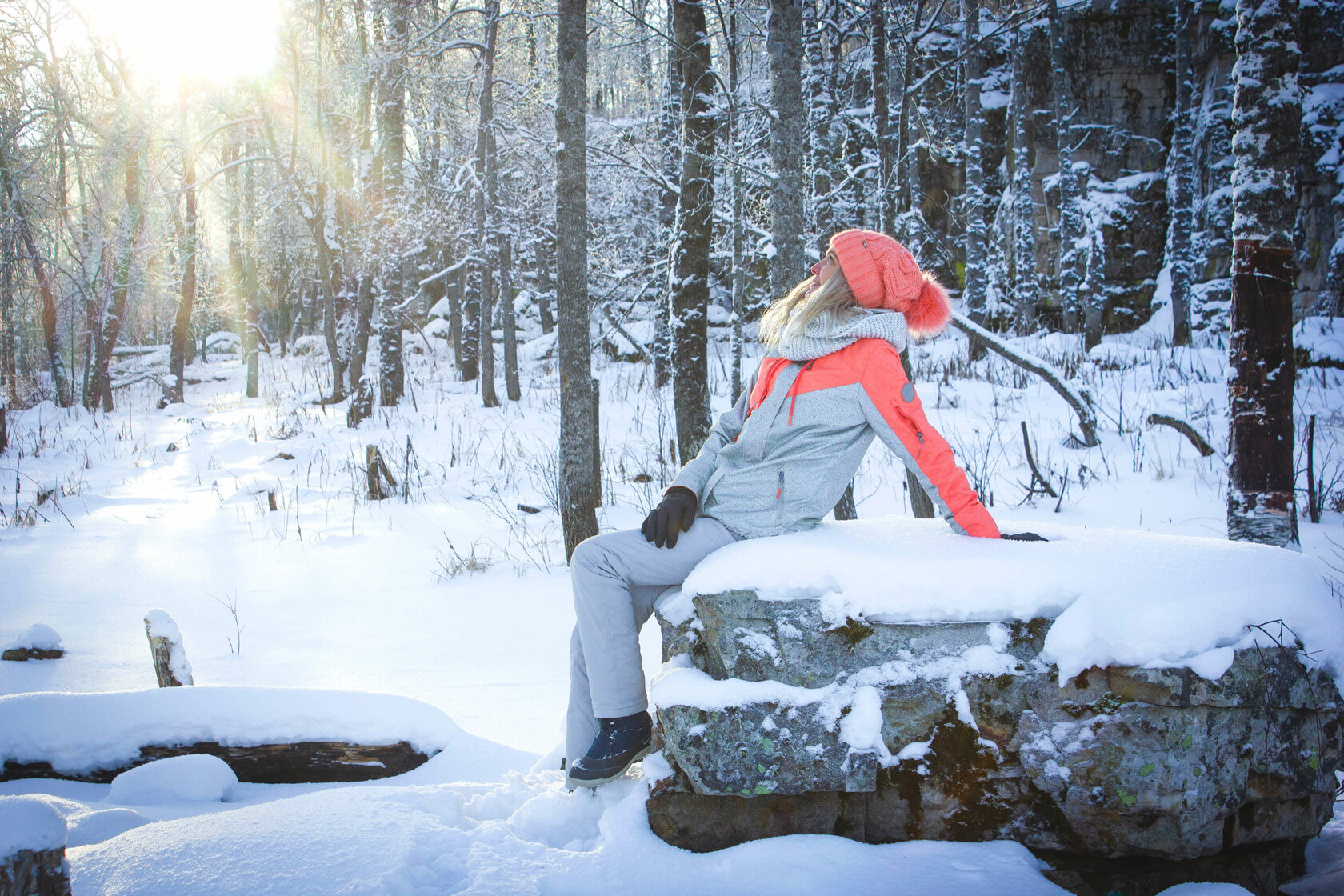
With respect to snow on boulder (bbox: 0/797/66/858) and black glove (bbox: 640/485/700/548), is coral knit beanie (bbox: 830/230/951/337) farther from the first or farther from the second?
snow on boulder (bbox: 0/797/66/858)

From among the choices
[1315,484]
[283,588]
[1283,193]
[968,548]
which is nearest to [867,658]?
[968,548]

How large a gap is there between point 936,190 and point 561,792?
1932 centimetres

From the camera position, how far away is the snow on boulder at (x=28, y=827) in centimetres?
138

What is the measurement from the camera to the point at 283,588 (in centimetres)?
486

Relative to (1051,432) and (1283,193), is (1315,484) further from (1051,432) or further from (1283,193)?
(1283,193)

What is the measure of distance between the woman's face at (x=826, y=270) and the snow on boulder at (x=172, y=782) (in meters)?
2.64

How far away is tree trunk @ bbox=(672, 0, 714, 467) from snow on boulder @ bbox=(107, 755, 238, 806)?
4084 millimetres

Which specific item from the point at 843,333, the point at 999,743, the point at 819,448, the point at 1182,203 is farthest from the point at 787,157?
the point at 1182,203

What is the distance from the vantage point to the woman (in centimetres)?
224

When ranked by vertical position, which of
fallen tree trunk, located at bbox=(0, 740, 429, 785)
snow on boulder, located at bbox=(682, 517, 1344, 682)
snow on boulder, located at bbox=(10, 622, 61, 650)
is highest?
snow on boulder, located at bbox=(682, 517, 1344, 682)

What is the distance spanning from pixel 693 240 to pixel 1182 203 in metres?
12.0

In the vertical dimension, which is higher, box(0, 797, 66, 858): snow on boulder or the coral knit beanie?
the coral knit beanie

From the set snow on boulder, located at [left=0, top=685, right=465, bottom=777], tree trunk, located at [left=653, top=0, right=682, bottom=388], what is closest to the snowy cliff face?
tree trunk, located at [left=653, top=0, right=682, bottom=388]

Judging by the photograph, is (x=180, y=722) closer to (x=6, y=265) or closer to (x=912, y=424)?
(x=912, y=424)
